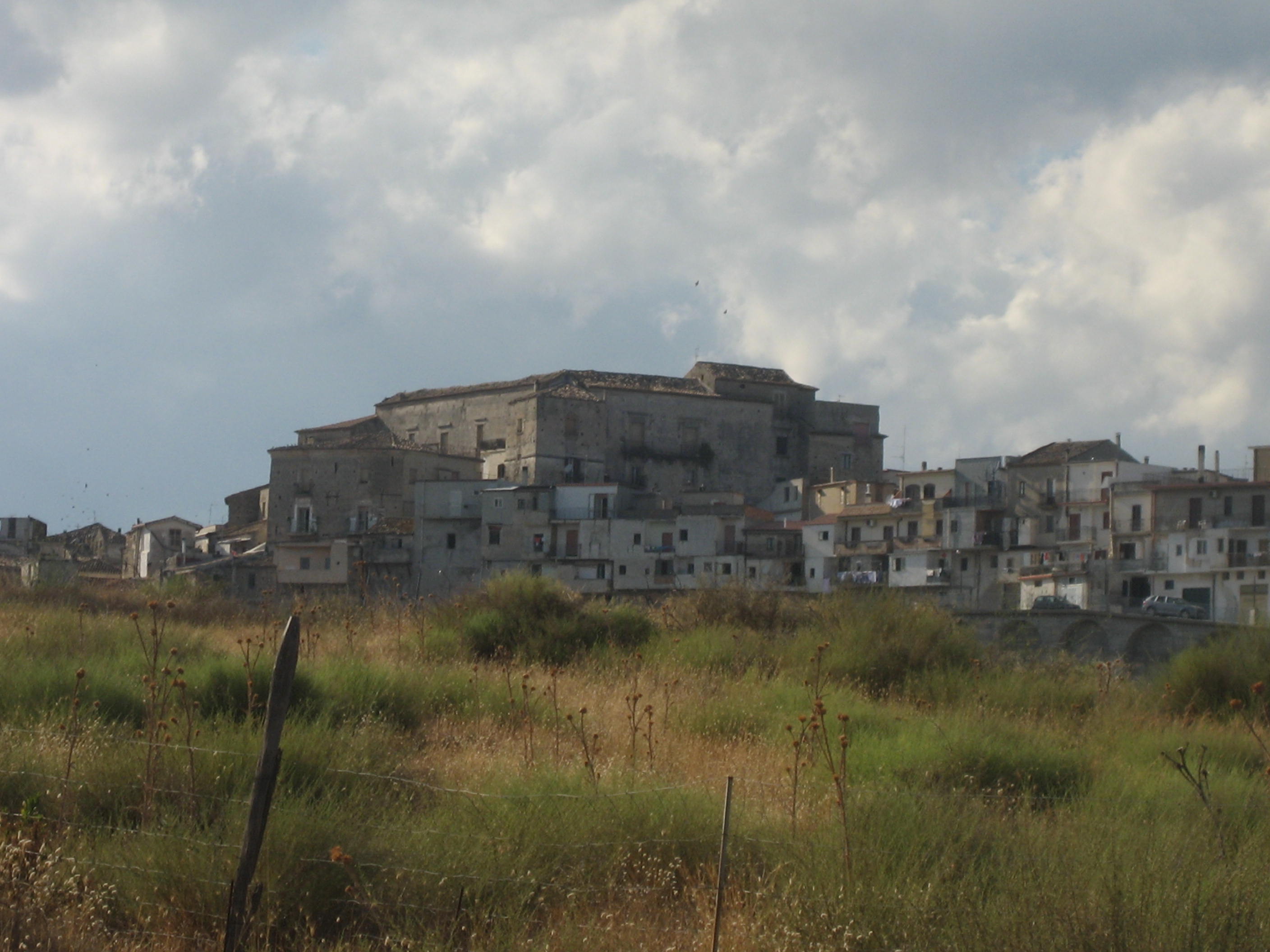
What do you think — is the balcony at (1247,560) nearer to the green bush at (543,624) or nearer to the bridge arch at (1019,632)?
the bridge arch at (1019,632)

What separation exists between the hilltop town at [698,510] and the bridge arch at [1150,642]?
8.28m

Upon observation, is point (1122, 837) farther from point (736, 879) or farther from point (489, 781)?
point (489, 781)

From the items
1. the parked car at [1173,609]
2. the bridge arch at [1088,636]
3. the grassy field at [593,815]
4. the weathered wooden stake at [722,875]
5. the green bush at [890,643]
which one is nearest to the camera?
the weathered wooden stake at [722,875]

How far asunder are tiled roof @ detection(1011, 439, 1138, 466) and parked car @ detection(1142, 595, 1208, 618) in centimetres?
906

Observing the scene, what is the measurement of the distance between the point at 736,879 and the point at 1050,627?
3411cm

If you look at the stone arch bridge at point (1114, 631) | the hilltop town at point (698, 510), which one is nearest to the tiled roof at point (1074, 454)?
the hilltop town at point (698, 510)

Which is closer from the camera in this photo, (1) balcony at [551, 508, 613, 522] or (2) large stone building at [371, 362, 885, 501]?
(1) balcony at [551, 508, 613, 522]

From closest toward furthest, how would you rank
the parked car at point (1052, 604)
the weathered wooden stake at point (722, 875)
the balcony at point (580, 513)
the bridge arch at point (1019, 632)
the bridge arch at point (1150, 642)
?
the weathered wooden stake at point (722, 875)
the bridge arch at point (1019, 632)
the bridge arch at point (1150, 642)
the parked car at point (1052, 604)
the balcony at point (580, 513)

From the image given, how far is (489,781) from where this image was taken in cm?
829

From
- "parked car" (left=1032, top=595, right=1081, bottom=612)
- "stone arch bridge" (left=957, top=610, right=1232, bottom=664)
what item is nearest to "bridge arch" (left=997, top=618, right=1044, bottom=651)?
"stone arch bridge" (left=957, top=610, right=1232, bottom=664)

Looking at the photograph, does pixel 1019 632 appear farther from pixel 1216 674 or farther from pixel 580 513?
pixel 580 513

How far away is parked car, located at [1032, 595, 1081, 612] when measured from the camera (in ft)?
146

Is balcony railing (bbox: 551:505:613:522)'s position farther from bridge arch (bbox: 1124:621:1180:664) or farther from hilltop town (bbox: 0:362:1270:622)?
bridge arch (bbox: 1124:621:1180:664)

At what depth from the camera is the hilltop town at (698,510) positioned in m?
51.3
